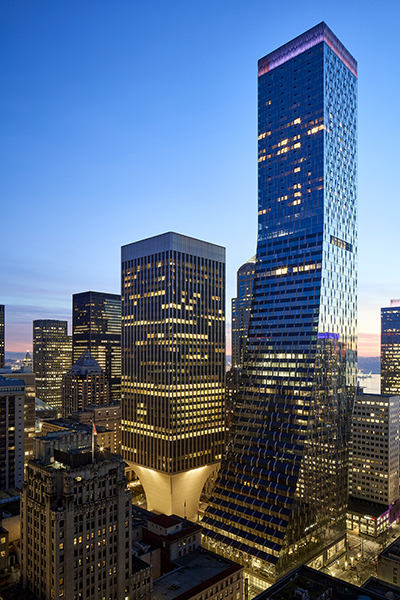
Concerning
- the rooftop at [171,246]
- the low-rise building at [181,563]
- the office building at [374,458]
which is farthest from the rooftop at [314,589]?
the rooftop at [171,246]

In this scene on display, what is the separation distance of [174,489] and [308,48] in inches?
7428

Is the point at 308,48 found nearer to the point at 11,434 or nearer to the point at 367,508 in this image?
the point at 367,508

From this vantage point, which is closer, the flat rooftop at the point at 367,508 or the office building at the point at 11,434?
the flat rooftop at the point at 367,508

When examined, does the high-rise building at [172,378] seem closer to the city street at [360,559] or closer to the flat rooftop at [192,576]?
the flat rooftop at [192,576]

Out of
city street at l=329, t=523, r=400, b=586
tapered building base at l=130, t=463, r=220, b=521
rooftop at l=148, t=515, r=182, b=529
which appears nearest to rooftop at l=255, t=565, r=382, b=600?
rooftop at l=148, t=515, r=182, b=529

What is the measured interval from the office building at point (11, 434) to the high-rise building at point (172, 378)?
46.1 m

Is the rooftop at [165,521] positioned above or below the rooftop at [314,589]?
below

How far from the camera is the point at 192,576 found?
106 metres

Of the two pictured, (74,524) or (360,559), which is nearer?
(74,524)

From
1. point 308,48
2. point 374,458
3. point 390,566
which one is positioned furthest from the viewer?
point 374,458

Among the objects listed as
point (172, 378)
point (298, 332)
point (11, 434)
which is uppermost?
point (298, 332)

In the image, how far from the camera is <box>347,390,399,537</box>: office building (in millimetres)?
173375

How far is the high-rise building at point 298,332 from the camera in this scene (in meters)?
138

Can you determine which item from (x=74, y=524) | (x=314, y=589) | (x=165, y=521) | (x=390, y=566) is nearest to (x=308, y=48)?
(x=165, y=521)
